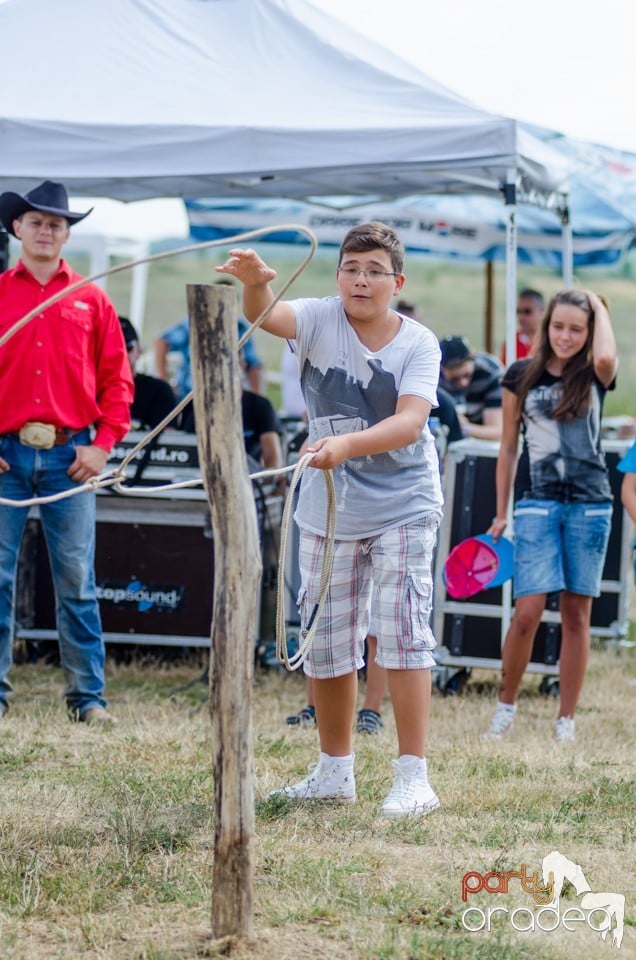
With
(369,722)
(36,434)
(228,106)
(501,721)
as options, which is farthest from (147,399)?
(501,721)

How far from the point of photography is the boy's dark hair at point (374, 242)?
3.96m

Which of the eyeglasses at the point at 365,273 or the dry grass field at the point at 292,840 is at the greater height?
the eyeglasses at the point at 365,273

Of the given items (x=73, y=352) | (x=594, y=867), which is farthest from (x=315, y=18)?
(x=594, y=867)

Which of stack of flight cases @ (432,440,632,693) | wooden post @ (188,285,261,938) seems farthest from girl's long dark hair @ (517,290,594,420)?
wooden post @ (188,285,261,938)

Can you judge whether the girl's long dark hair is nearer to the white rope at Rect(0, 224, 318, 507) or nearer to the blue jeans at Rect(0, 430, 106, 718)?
the blue jeans at Rect(0, 430, 106, 718)

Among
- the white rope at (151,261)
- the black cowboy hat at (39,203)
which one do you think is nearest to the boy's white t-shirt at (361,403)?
the white rope at (151,261)

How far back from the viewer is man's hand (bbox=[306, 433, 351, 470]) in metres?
3.46

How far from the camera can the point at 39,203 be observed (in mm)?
5379

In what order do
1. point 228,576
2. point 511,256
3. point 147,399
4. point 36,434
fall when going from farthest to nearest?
point 147,399
point 511,256
point 36,434
point 228,576

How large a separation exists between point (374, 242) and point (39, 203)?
202 centimetres

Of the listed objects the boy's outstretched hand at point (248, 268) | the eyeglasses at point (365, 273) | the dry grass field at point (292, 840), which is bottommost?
the dry grass field at point (292, 840)

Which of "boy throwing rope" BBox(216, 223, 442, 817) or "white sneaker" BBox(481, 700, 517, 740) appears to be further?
"white sneaker" BBox(481, 700, 517, 740)

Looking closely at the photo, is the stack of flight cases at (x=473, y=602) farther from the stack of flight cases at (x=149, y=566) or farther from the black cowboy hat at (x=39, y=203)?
the black cowboy hat at (x=39, y=203)

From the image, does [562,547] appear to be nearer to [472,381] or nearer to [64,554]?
[64,554]
